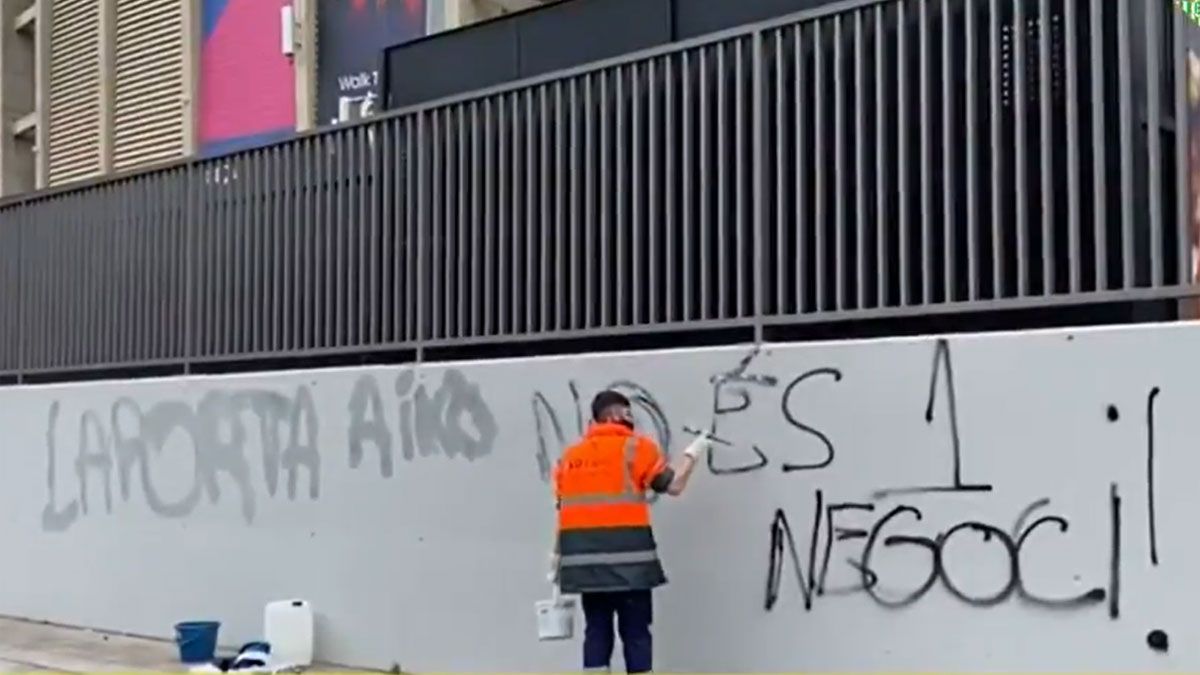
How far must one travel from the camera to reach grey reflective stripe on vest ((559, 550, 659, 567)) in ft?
22.0

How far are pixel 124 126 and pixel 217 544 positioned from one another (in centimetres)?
936

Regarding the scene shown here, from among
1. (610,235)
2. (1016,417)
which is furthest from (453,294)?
(1016,417)

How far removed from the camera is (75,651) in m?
9.60

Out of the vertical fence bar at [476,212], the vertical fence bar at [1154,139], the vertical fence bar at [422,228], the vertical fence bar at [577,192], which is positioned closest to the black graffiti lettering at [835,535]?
the vertical fence bar at [1154,139]

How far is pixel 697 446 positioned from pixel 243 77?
10.1 metres

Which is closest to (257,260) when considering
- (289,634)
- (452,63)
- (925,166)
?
(452,63)

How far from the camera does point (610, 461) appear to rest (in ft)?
22.0

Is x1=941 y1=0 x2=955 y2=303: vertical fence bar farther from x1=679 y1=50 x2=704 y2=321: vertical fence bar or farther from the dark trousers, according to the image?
the dark trousers

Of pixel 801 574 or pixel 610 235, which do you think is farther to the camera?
pixel 610 235

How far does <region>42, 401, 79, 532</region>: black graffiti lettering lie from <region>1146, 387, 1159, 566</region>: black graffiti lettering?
7.98m

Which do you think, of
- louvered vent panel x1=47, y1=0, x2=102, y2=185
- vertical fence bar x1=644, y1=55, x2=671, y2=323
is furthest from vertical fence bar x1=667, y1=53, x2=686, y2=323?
louvered vent panel x1=47, y1=0, x2=102, y2=185

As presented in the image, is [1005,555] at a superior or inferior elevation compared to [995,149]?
inferior

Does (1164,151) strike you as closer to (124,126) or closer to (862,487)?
(862,487)

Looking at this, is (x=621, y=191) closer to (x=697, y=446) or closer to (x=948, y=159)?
(x=697, y=446)
